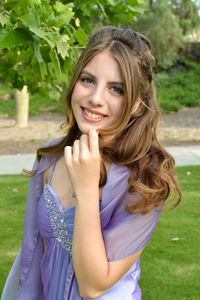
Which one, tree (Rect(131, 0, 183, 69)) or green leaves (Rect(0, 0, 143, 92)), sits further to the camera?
tree (Rect(131, 0, 183, 69))

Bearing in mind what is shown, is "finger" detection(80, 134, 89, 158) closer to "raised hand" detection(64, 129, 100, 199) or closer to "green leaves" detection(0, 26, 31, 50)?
"raised hand" detection(64, 129, 100, 199)

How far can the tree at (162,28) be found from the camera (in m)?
15.0

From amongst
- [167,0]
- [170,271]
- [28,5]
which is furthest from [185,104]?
[28,5]

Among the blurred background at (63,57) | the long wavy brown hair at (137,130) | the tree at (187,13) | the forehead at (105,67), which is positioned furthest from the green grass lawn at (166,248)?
the tree at (187,13)

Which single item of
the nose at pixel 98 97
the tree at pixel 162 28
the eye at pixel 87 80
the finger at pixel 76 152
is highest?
the eye at pixel 87 80

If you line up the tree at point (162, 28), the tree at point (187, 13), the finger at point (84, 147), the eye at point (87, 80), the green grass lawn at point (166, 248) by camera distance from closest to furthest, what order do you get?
the finger at point (84, 147) < the eye at point (87, 80) < the green grass lawn at point (166, 248) < the tree at point (162, 28) < the tree at point (187, 13)

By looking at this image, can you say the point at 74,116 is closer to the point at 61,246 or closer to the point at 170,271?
the point at 61,246

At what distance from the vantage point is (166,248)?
4285 millimetres

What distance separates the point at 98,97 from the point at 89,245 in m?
0.54

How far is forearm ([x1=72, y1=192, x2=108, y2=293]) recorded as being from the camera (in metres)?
1.51

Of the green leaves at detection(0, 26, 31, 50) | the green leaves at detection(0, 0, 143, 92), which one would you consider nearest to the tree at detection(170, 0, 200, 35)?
the green leaves at detection(0, 0, 143, 92)

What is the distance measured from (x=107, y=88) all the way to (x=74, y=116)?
29cm

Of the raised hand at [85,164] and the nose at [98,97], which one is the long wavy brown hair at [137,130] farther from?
the raised hand at [85,164]

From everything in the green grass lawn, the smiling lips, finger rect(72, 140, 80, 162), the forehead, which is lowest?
the green grass lawn
